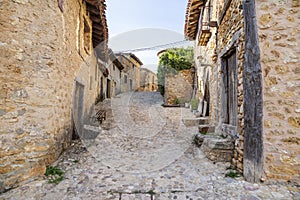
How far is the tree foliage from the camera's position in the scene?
12.6 meters

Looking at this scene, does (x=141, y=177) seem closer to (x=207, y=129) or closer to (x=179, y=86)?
(x=207, y=129)

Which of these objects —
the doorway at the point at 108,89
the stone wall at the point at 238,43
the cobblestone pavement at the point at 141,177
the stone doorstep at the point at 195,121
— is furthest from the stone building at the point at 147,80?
the stone wall at the point at 238,43

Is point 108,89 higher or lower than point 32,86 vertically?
higher

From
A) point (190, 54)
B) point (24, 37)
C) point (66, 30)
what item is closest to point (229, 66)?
point (66, 30)

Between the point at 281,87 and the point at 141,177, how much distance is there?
8.46ft

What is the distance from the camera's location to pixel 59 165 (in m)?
3.38

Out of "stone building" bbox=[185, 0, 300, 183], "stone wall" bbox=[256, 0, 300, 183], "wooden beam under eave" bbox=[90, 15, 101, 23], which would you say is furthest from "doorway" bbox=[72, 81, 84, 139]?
"stone wall" bbox=[256, 0, 300, 183]

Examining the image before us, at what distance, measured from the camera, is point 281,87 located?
2.68 meters

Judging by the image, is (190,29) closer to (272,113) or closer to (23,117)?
(272,113)

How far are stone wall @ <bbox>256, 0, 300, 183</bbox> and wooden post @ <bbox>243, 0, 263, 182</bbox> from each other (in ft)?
0.27

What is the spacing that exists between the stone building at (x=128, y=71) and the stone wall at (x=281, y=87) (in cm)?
1548

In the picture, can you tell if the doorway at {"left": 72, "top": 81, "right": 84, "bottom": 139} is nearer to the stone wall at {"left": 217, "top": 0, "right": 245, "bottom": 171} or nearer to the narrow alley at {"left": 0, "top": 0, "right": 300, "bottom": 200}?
the narrow alley at {"left": 0, "top": 0, "right": 300, "bottom": 200}

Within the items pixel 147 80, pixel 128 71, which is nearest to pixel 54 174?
pixel 128 71

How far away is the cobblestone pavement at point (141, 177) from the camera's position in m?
2.43
